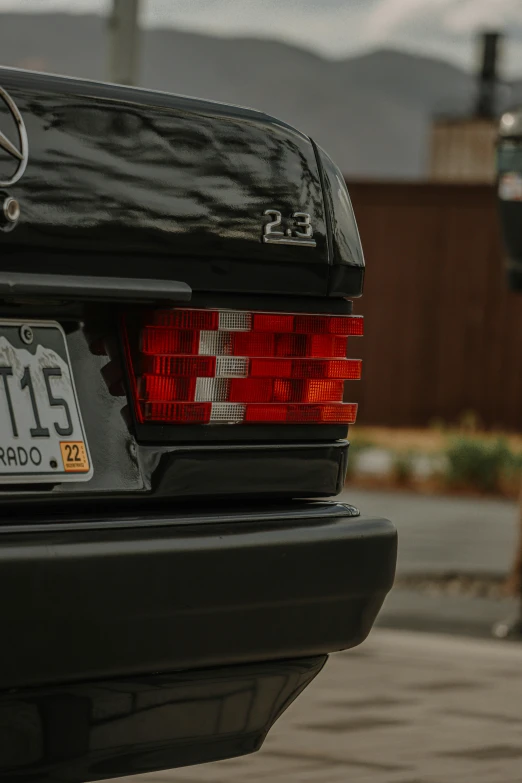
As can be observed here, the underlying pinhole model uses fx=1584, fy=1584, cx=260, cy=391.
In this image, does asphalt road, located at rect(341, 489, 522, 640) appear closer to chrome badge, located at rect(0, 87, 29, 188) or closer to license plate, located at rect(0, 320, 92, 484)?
license plate, located at rect(0, 320, 92, 484)

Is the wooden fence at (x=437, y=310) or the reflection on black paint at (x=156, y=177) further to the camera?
the wooden fence at (x=437, y=310)

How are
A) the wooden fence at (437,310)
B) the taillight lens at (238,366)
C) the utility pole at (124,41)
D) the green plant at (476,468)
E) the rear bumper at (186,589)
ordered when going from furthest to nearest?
the wooden fence at (437,310), the green plant at (476,468), the utility pole at (124,41), the taillight lens at (238,366), the rear bumper at (186,589)

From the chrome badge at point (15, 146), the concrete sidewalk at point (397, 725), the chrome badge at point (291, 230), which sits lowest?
the concrete sidewalk at point (397, 725)

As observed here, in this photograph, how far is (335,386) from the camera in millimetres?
3100

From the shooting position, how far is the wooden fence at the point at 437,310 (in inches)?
682

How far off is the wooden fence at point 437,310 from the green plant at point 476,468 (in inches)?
226

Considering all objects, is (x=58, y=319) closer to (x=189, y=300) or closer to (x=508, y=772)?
(x=189, y=300)

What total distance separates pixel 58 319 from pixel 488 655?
3300mm

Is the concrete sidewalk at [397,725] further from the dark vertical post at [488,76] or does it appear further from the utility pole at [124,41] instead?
the dark vertical post at [488,76]

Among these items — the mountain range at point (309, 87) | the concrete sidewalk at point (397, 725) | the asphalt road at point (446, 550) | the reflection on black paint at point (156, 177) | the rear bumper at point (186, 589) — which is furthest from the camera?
the mountain range at point (309, 87)

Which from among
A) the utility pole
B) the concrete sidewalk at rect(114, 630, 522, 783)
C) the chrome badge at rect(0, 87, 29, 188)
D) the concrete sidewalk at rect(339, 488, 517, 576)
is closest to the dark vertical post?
the concrete sidewalk at rect(339, 488, 517, 576)

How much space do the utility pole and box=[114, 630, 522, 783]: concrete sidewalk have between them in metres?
2.66

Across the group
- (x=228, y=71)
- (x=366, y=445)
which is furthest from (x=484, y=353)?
(x=228, y=71)

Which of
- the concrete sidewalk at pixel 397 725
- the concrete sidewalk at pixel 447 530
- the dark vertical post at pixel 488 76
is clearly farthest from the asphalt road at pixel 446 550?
the dark vertical post at pixel 488 76
